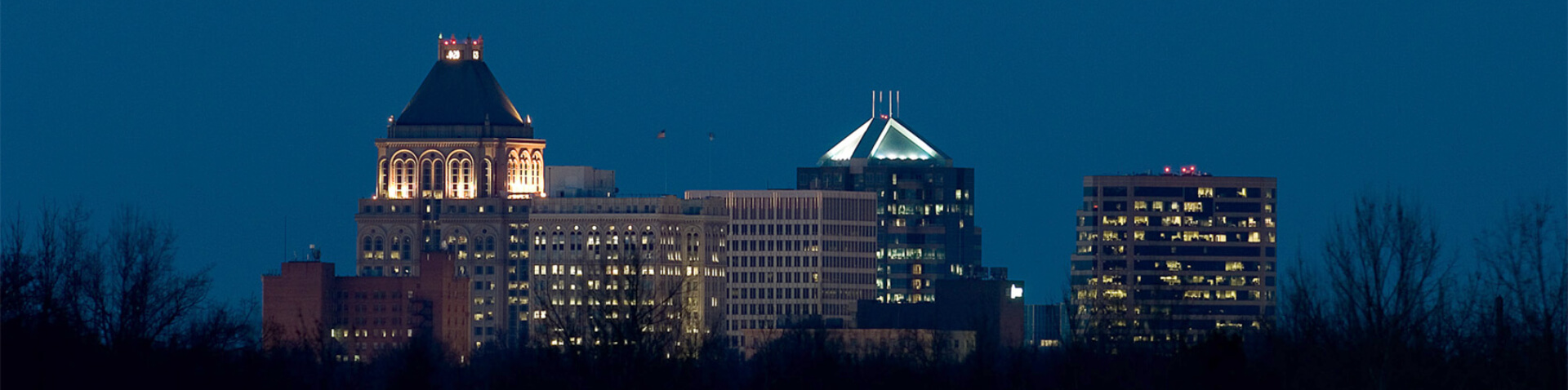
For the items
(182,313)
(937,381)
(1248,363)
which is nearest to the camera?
(1248,363)

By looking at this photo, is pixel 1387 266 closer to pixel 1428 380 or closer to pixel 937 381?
pixel 1428 380

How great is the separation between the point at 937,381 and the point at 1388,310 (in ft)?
159

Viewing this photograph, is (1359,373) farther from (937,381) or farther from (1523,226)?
(937,381)

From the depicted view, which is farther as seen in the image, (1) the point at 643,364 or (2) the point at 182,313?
(2) the point at 182,313

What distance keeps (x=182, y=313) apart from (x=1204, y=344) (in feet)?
141

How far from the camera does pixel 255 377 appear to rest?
129m

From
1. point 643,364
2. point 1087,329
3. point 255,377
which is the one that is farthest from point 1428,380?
point 1087,329

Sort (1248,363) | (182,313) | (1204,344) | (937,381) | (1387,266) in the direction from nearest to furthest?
(1387,266) → (1204,344) → (1248,363) → (182,313) → (937,381)

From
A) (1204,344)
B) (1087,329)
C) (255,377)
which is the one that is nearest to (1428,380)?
(1204,344)

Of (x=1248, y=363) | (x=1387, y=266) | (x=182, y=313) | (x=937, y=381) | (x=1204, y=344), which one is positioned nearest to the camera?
(x=1387, y=266)

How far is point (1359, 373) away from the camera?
104188 mm

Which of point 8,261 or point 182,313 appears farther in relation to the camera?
point 182,313

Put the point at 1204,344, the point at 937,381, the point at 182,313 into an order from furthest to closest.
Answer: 1. the point at 937,381
2. the point at 182,313
3. the point at 1204,344

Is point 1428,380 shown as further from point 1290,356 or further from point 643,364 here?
point 643,364
